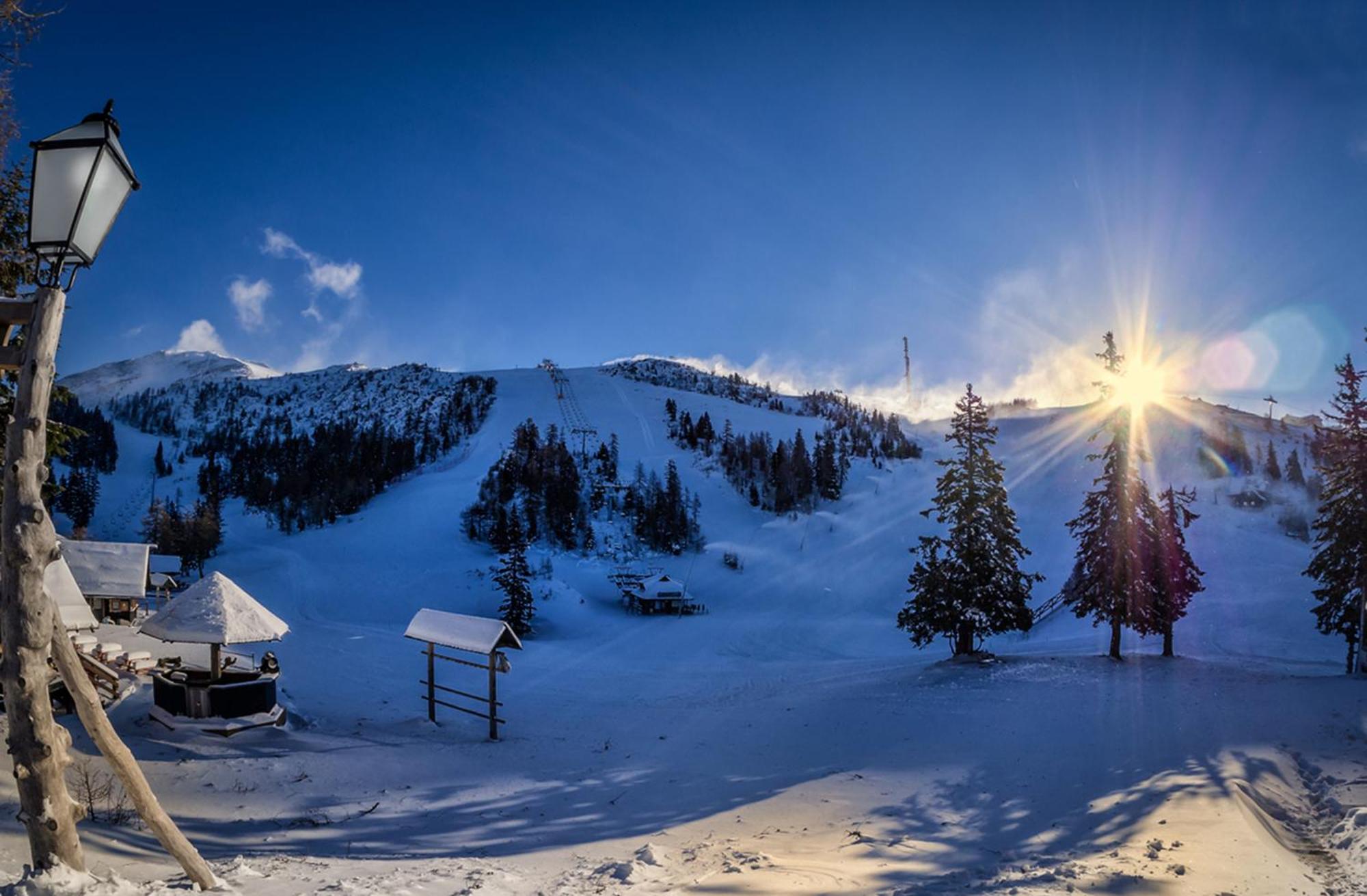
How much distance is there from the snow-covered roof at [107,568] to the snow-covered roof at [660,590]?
27.6m

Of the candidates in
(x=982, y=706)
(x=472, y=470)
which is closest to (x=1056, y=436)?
(x=472, y=470)

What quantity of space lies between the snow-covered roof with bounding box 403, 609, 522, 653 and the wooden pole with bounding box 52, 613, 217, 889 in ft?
41.8

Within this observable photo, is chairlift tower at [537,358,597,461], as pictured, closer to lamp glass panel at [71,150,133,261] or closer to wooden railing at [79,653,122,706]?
wooden railing at [79,653,122,706]

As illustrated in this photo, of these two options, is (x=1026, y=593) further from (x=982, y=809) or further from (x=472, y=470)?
(x=472, y=470)

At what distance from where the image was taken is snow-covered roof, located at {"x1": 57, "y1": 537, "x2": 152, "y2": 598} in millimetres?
31328

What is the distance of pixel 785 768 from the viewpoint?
51.2 feet

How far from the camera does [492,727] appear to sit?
17.7m

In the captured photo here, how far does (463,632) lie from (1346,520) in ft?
99.1

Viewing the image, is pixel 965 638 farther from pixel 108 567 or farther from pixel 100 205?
pixel 108 567

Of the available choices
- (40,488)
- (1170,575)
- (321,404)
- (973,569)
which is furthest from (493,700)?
(321,404)

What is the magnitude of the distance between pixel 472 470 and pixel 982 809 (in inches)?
3039

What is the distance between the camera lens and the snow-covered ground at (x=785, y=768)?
25.4 feet

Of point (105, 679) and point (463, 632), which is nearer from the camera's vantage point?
point (105, 679)

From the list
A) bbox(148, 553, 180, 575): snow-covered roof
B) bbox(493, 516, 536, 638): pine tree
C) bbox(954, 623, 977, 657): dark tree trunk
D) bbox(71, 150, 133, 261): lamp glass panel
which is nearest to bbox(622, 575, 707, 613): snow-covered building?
bbox(493, 516, 536, 638): pine tree
